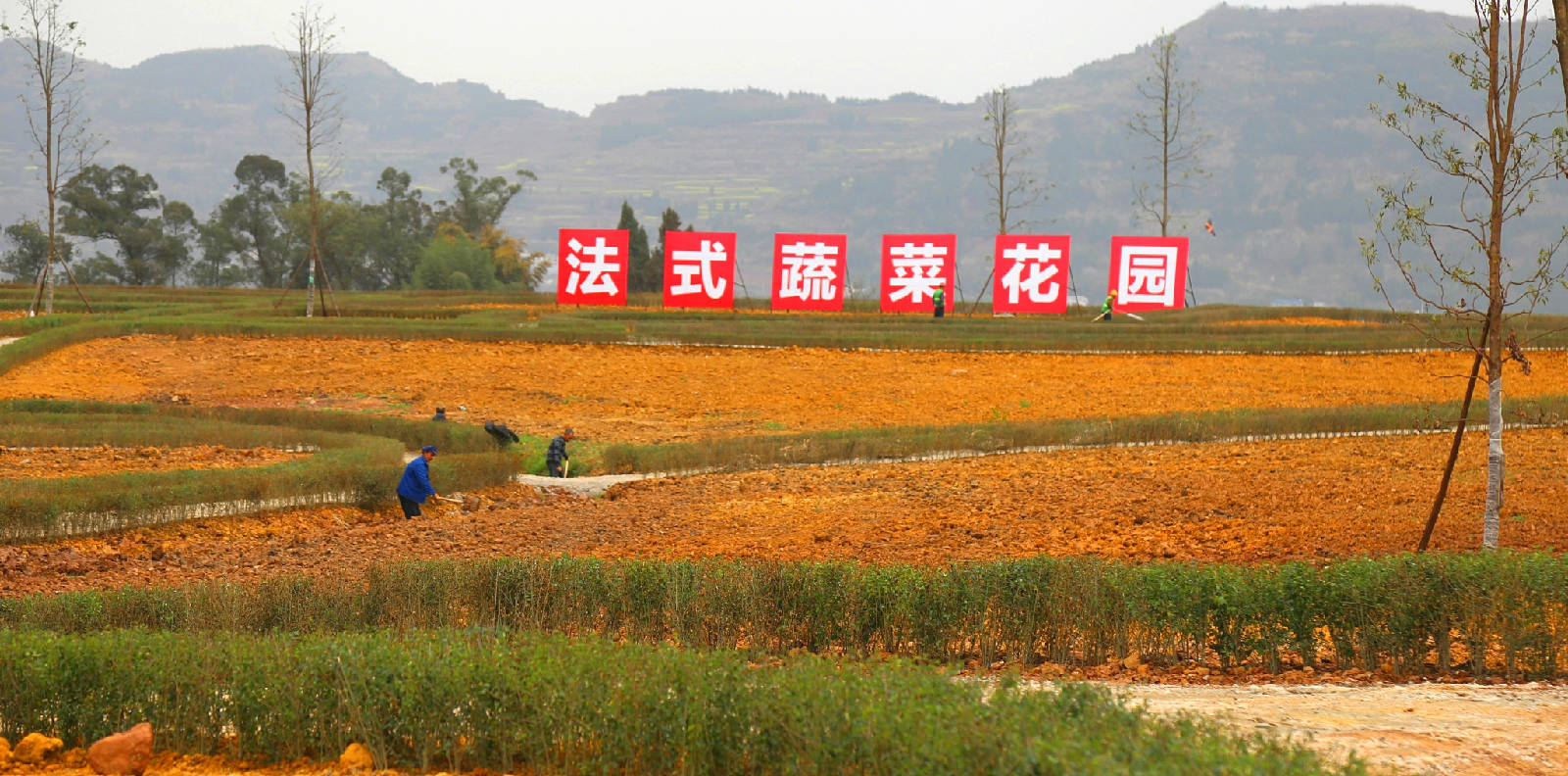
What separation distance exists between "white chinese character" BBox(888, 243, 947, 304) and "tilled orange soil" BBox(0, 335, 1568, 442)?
11.7 meters

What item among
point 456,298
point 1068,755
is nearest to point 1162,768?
point 1068,755

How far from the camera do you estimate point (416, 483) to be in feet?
51.0

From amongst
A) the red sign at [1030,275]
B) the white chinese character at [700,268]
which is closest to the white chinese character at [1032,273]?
the red sign at [1030,275]

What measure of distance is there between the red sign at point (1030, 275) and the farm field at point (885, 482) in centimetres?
1194

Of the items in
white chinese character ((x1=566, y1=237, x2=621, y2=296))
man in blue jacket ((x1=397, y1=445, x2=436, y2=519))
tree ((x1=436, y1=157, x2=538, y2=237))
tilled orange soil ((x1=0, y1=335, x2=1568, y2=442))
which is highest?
tree ((x1=436, y1=157, x2=538, y2=237))

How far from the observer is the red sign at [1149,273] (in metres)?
40.5

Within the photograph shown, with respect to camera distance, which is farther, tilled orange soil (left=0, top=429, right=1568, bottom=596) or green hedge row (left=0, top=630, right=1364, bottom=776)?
tilled orange soil (left=0, top=429, right=1568, bottom=596)

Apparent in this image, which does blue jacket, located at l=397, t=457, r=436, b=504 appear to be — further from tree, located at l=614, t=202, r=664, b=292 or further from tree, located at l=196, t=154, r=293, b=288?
tree, located at l=196, t=154, r=293, b=288

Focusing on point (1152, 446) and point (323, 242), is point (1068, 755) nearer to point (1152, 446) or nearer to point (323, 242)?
point (1152, 446)

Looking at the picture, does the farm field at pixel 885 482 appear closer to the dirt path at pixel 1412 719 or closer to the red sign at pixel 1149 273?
the dirt path at pixel 1412 719

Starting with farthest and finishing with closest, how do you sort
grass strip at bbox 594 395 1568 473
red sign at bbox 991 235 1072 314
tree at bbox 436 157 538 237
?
tree at bbox 436 157 538 237
red sign at bbox 991 235 1072 314
grass strip at bbox 594 395 1568 473

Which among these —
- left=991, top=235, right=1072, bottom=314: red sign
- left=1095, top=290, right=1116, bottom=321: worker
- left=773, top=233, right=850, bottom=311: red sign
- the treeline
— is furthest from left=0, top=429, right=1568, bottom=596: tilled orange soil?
the treeline

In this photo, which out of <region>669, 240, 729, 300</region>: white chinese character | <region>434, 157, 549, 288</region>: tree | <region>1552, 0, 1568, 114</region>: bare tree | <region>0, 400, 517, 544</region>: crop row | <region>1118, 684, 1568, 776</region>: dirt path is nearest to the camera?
<region>1118, 684, 1568, 776</region>: dirt path

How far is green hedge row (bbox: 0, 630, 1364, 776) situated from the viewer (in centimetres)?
539
